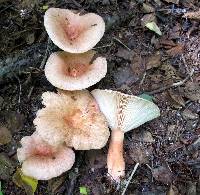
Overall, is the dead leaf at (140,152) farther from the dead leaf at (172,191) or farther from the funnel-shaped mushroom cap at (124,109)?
the dead leaf at (172,191)

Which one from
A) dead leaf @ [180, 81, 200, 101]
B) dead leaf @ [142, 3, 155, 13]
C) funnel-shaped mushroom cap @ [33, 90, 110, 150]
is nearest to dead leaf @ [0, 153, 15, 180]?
funnel-shaped mushroom cap @ [33, 90, 110, 150]

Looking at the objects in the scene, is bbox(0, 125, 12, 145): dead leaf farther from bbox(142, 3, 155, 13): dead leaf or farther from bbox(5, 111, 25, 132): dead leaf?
bbox(142, 3, 155, 13): dead leaf

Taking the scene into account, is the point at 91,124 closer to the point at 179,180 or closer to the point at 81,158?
the point at 81,158

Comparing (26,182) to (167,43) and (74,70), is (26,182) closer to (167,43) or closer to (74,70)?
(74,70)

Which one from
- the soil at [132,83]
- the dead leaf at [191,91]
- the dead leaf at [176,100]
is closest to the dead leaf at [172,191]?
the soil at [132,83]

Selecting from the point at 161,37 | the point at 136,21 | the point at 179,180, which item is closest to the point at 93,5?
the point at 136,21

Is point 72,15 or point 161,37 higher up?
point 72,15
